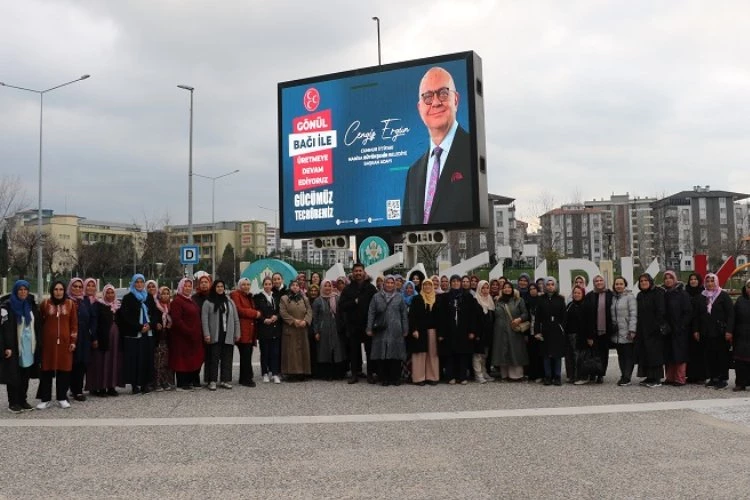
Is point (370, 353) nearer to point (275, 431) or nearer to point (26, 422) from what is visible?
point (275, 431)

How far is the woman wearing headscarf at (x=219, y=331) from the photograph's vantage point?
34.7ft

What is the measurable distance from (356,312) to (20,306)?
5.03 m

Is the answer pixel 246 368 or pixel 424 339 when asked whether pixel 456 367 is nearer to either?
pixel 424 339

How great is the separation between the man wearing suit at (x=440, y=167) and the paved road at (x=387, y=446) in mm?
8699

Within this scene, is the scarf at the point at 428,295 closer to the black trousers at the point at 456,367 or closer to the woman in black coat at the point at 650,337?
the black trousers at the point at 456,367

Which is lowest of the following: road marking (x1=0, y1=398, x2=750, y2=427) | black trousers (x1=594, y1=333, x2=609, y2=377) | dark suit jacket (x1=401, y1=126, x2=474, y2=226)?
road marking (x1=0, y1=398, x2=750, y2=427)

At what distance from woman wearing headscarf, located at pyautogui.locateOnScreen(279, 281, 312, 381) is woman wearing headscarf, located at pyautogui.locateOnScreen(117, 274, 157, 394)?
87.1 inches

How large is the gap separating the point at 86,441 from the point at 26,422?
1.62 meters

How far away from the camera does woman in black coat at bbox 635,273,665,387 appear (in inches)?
409

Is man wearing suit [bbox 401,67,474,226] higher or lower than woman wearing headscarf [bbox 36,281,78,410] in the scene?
higher

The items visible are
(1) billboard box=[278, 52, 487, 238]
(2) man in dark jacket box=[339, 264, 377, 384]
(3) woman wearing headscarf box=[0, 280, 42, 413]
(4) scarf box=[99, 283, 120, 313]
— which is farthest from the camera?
(1) billboard box=[278, 52, 487, 238]

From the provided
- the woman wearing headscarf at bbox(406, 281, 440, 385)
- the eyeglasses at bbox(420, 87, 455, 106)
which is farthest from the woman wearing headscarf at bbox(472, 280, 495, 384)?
the eyeglasses at bbox(420, 87, 455, 106)

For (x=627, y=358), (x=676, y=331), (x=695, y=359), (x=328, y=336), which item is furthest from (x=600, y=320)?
(x=328, y=336)

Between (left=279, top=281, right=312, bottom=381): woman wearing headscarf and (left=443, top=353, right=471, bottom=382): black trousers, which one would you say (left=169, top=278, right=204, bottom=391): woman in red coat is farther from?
(left=443, top=353, right=471, bottom=382): black trousers
